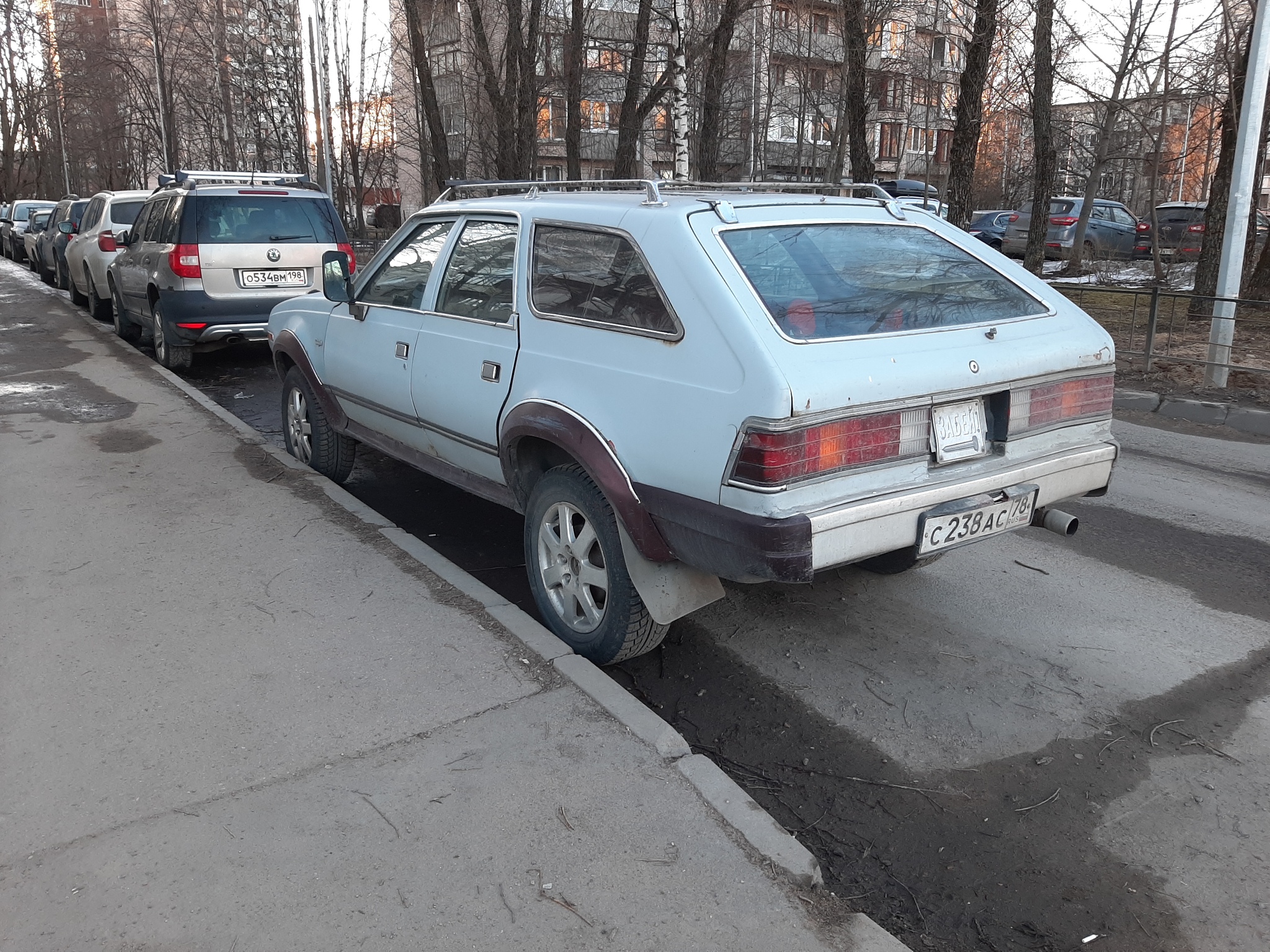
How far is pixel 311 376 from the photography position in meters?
6.16

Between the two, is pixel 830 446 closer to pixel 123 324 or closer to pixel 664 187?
pixel 664 187

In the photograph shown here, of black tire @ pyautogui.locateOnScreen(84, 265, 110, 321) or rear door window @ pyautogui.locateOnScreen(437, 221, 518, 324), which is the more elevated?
rear door window @ pyautogui.locateOnScreen(437, 221, 518, 324)

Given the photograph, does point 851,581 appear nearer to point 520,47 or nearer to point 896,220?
point 896,220

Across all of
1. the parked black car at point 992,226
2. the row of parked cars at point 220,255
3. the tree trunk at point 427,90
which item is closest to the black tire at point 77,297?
the row of parked cars at point 220,255

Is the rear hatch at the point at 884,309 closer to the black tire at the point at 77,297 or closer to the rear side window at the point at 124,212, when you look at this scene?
the rear side window at the point at 124,212

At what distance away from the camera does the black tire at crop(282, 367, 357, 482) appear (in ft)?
20.7

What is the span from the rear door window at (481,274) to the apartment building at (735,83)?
11432 millimetres

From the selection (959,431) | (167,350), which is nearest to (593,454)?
Answer: (959,431)

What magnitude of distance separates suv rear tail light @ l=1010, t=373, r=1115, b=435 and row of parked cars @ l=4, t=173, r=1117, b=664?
1 centimetres

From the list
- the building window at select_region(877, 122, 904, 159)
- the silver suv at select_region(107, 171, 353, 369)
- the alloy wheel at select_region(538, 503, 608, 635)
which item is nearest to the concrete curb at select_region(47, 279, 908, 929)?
the alloy wheel at select_region(538, 503, 608, 635)

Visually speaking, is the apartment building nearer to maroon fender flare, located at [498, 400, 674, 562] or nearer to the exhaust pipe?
the exhaust pipe

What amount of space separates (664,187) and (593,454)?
4.94 ft

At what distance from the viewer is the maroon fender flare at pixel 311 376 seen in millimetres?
6008

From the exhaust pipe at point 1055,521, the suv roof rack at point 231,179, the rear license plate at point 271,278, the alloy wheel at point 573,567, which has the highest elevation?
the suv roof rack at point 231,179
